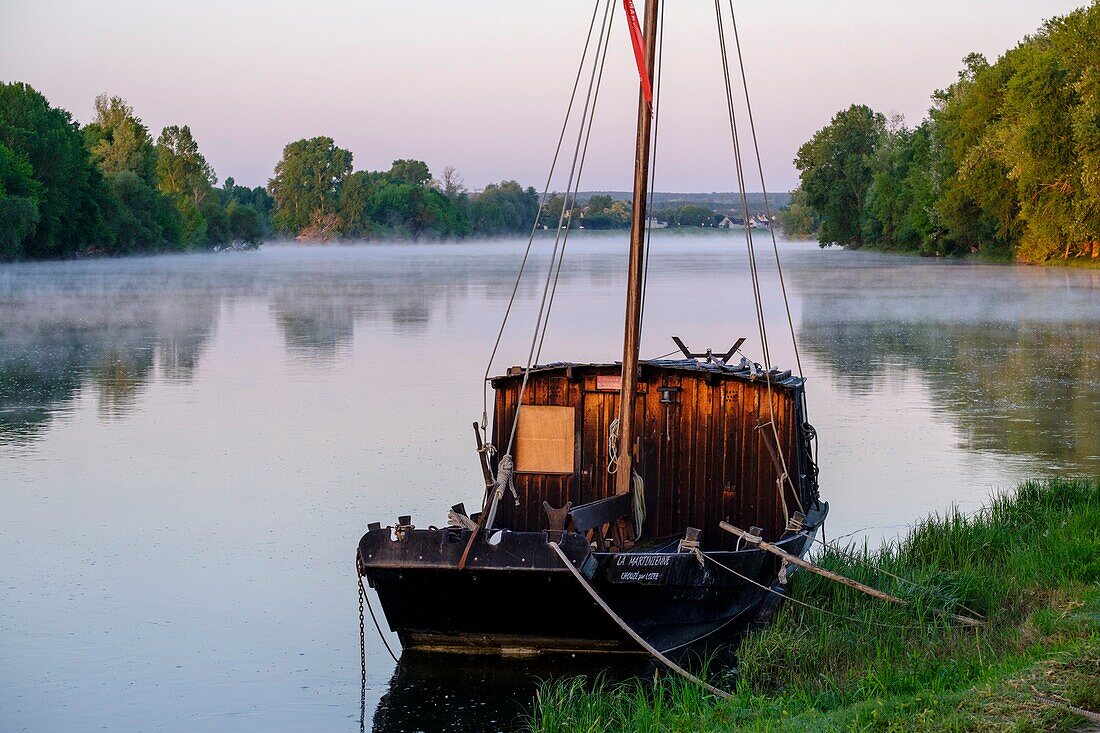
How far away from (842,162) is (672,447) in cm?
12090

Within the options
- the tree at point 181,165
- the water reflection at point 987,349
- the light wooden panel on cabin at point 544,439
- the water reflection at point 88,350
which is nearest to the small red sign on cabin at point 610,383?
the light wooden panel on cabin at point 544,439

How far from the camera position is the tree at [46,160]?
93.2 meters

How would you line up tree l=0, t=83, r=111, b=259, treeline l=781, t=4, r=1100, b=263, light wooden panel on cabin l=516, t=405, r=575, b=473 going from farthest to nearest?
tree l=0, t=83, r=111, b=259 < treeline l=781, t=4, r=1100, b=263 < light wooden panel on cabin l=516, t=405, r=575, b=473

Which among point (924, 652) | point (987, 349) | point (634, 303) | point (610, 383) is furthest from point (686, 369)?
point (987, 349)

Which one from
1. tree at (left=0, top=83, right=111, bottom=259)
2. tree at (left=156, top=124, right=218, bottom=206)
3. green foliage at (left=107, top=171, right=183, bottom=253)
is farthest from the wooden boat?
tree at (left=156, top=124, right=218, bottom=206)

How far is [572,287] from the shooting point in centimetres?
6269

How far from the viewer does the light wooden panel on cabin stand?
12.4m

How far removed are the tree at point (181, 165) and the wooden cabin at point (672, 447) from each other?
145 metres

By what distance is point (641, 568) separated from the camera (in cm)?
1021

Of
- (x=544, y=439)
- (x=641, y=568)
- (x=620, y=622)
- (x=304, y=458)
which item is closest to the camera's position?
(x=620, y=622)

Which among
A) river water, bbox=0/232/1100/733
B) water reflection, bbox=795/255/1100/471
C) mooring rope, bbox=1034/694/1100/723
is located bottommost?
river water, bbox=0/232/1100/733

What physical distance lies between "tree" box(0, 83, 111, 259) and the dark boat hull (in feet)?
270

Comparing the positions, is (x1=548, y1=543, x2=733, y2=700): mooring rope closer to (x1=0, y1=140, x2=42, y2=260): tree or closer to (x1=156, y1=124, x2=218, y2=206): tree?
(x1=0, y1=140, x2=42, y2=260): tree

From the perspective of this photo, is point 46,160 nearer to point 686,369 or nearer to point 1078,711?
point 686,369
